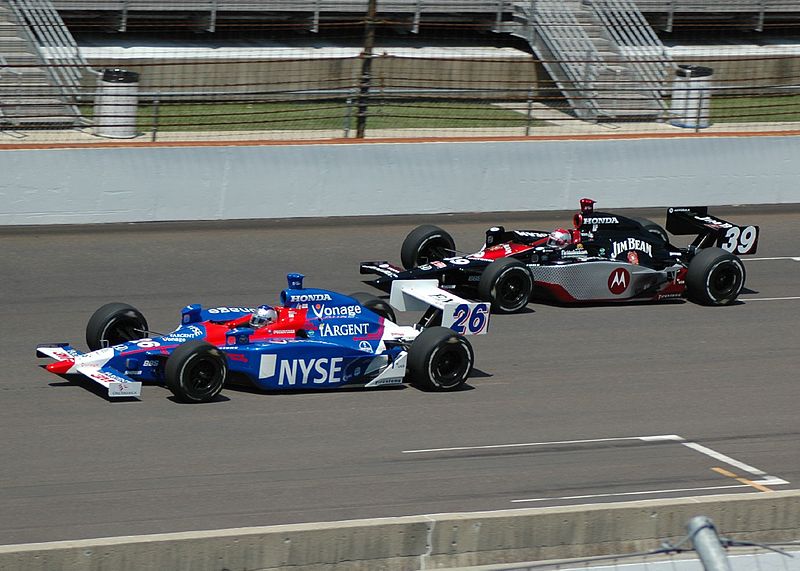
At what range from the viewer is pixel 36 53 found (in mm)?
23672

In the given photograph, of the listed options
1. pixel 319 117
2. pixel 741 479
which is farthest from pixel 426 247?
pixel 741 479

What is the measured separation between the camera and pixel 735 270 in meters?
15.7

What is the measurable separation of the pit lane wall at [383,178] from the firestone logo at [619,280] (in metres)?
4.66

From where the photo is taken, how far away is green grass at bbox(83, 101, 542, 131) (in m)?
19.9

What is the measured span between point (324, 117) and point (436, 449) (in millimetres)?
9866

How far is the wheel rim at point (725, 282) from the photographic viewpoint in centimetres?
1566

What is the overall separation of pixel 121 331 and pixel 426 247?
4.61 meters

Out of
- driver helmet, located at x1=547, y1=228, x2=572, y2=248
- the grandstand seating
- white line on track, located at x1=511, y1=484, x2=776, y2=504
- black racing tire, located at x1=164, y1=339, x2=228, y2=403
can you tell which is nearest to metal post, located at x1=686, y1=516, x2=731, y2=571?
white line on track, located at x1=511, y1=484, x2=776, y2=504

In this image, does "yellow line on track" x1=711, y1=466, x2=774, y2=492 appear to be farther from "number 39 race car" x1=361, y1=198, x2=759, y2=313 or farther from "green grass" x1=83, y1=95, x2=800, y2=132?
"green grass" x1=83, y1=95, x2=800, y2=132

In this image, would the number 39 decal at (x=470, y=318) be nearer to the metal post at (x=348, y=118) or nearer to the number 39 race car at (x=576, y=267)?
the number 39 race car at (x=576, y=267)

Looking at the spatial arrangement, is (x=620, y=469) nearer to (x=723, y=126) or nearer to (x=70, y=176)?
(x=70, y=176)

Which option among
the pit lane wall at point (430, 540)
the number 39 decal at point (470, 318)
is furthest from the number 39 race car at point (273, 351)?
the pit lane wall at point (430, 540)

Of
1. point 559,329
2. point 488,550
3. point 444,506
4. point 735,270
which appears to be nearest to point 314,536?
point 488,550

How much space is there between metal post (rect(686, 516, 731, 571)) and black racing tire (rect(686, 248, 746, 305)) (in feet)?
37.0
